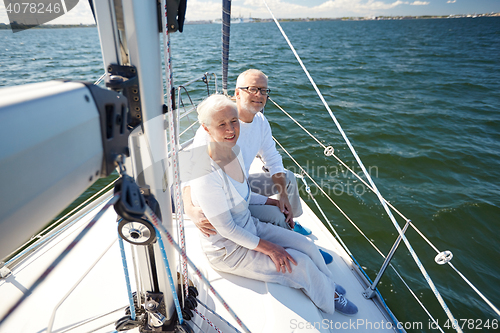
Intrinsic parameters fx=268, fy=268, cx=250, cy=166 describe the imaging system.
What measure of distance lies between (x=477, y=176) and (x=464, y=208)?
3.43 feet

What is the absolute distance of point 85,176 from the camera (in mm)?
396

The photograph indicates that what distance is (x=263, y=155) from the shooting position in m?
1.79

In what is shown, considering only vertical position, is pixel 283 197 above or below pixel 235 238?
below

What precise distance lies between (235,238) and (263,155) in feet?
2.54

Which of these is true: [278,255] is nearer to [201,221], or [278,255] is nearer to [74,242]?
[201,221]

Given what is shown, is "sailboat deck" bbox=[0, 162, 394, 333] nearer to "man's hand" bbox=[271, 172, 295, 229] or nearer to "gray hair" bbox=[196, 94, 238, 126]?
"man's hand" bbox=[271, 172, 295, 229]

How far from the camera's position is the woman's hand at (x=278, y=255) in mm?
1132

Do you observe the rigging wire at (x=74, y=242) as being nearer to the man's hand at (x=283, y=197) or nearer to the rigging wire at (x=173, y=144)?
the rigging wire at (x=173, y=144)

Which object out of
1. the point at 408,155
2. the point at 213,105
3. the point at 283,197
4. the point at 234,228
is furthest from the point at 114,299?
the point at 408,155

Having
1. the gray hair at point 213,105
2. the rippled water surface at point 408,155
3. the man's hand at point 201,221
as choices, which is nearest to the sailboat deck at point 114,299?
the man's hand at point 201,221

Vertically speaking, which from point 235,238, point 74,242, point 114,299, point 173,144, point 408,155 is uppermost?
point 173,144

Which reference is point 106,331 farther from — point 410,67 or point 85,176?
point 410,67

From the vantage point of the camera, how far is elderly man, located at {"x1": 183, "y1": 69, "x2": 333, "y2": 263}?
143cm

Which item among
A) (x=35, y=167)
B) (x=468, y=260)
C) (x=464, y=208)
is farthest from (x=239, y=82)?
(x=464, y=208)
